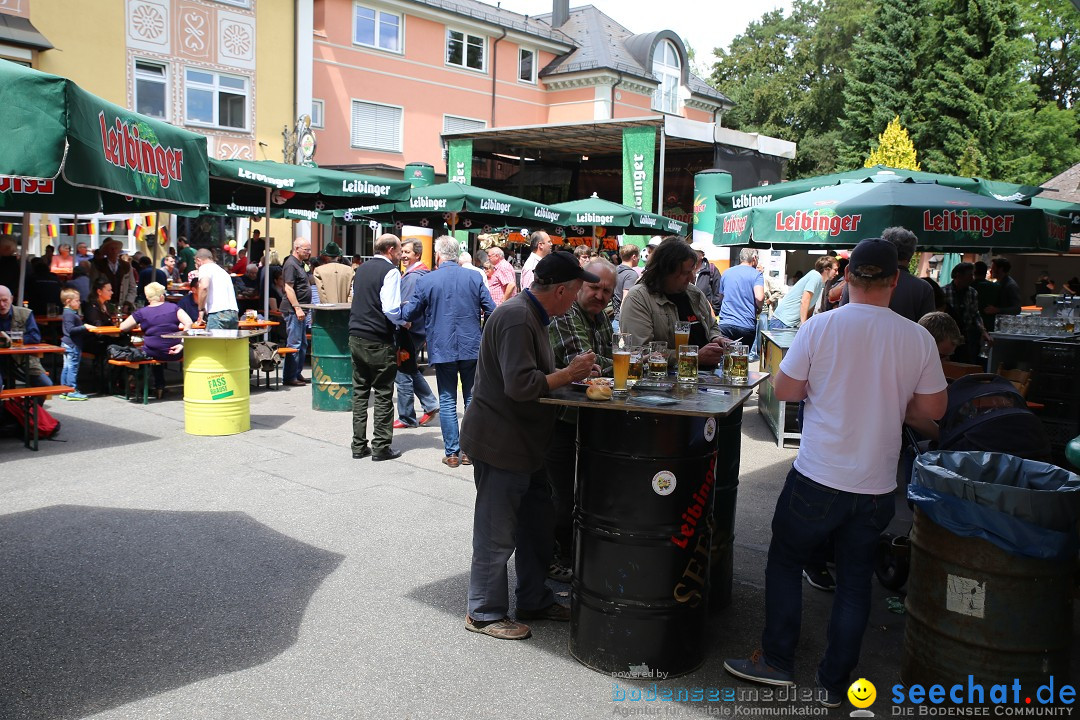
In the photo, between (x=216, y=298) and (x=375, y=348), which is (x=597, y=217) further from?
(x=375, y=348)

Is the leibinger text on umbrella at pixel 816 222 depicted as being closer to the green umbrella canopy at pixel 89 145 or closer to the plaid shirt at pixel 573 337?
the plaid shirt at pixel 573 337

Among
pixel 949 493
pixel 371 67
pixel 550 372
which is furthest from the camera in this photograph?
pixel 371 67

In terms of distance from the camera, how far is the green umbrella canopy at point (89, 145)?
4.27 metres

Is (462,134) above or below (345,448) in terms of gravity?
above

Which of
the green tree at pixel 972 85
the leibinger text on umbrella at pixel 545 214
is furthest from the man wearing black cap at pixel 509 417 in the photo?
the green tree at pixel 972 85

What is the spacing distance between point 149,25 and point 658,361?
74.3 ft

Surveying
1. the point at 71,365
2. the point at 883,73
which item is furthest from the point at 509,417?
the point at 883,73

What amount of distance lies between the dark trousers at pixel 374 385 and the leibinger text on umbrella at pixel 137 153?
2205 millimetres

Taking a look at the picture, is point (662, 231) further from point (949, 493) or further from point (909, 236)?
point (949, 493)

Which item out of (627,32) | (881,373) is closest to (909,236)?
(881,373)

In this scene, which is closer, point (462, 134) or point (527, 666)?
point (527, 666)

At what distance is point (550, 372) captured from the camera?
4.16 meters

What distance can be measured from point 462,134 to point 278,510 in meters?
19.5

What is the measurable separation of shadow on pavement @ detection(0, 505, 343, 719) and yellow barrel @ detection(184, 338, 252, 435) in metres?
2.49
